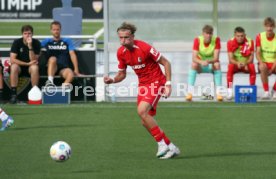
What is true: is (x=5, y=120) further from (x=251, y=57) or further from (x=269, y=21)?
(x=269, y=21)

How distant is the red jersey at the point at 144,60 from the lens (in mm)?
10898

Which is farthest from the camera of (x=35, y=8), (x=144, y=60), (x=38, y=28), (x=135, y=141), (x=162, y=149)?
(x=38, y=28)

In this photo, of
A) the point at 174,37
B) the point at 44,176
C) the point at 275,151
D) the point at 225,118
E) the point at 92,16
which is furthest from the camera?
the point at 92,16

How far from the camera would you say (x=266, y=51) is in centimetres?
1773

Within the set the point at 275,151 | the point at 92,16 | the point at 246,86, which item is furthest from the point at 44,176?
the point at 92,16

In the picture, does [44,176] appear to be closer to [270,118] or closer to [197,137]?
[197,137]

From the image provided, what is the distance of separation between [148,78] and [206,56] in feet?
22.7

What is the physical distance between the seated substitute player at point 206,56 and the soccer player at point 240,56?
224 millimetres

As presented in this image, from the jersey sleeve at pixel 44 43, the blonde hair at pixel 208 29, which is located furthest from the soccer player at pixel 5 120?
the blonde hair at pixel 208 29

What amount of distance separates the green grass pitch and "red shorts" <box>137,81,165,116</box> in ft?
2.08

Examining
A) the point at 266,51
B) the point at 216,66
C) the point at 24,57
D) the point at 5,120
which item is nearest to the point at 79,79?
the point at 24,57

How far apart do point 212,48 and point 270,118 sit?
131 inches

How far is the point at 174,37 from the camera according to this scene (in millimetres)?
18703

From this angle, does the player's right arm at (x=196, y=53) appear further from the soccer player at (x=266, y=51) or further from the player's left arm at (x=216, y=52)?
the soccer player at (x=266, y=51)
